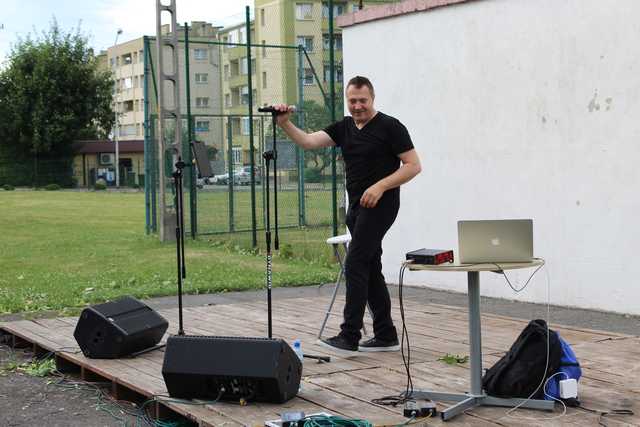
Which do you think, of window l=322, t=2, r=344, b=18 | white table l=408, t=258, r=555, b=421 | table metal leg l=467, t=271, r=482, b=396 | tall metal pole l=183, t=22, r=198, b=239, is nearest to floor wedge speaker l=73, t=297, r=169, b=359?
white table l=408, t=258, r=555, b=421

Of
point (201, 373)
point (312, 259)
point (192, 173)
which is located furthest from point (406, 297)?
point (192, 173)

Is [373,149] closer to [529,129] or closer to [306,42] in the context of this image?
[529,129]

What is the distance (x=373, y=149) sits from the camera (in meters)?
6.50

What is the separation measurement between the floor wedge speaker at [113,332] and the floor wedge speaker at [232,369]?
128cm

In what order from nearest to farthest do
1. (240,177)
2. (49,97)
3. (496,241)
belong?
(496,241) < (240,177) < (49,97)

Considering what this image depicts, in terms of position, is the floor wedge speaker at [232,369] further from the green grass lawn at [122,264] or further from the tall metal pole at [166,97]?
the tall metal pole at [166,97]

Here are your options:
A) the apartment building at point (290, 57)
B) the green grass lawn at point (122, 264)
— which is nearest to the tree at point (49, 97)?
the green grass lawn at point (122, 264)

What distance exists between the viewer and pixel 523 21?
9359mm

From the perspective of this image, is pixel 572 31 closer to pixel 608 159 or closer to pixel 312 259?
pixel 608 159

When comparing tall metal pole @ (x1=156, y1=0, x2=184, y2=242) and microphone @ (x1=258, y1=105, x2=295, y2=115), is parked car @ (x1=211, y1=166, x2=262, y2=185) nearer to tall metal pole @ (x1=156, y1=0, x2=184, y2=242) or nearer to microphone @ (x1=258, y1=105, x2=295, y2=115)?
tall metal pole @ (x1=156, y1=0, x2=184, y2=242)

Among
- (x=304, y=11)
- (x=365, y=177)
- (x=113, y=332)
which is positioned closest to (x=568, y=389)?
(x=365, y=177)

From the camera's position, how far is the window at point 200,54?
1839 centimetres

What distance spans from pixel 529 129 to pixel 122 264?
23.0 feet

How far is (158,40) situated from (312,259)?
16.8 feet
